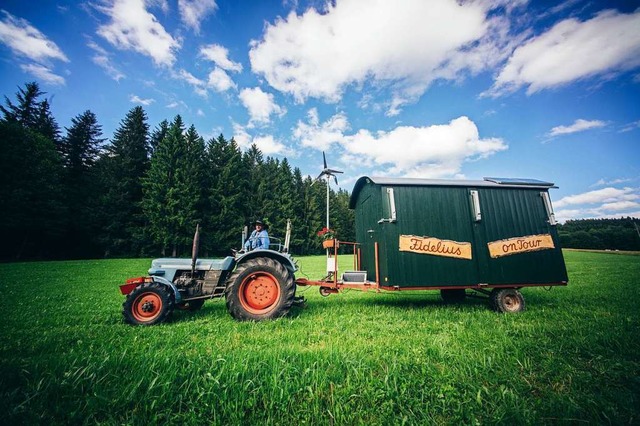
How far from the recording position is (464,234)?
6.49 meters

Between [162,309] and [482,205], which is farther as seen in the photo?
[482,205]

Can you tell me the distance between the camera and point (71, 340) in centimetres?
425

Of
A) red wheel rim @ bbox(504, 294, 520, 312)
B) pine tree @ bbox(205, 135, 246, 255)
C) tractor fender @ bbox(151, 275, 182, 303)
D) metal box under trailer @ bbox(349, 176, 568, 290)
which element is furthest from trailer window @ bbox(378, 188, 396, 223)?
pine tree @ bbox(205, 135, 246, 255)

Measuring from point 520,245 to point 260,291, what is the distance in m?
6.84

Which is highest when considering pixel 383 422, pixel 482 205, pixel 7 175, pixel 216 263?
pixel 7 175

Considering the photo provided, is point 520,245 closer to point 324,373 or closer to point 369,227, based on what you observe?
point 369,227

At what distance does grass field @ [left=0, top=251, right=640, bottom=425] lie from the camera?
2242 mm

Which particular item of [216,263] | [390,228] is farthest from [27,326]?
[390,228]

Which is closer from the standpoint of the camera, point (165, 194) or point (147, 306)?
point (147, 306)

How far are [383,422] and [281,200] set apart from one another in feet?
151

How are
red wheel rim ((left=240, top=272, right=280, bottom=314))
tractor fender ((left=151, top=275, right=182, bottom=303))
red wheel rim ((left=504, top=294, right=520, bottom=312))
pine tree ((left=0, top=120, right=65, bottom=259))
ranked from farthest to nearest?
1. pine tree ((left=0, top=120, right=65, bottom=259))
2. red wheel rim ((left=504, top=294, right=520, bottom=312))
3. red wheel rim ((left=240, top=272, right=280, bottom=314))
4. tractor fender ((left=151, top=275, right=182, bottom=303))

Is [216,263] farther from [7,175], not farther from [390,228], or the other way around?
[7,175]

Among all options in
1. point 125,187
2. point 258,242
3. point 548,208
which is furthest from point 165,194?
point 548,208

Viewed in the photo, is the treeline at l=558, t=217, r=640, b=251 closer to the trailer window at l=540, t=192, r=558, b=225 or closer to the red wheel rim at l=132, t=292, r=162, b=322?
the trailer window at l=540, t=192, r=558, b=225
